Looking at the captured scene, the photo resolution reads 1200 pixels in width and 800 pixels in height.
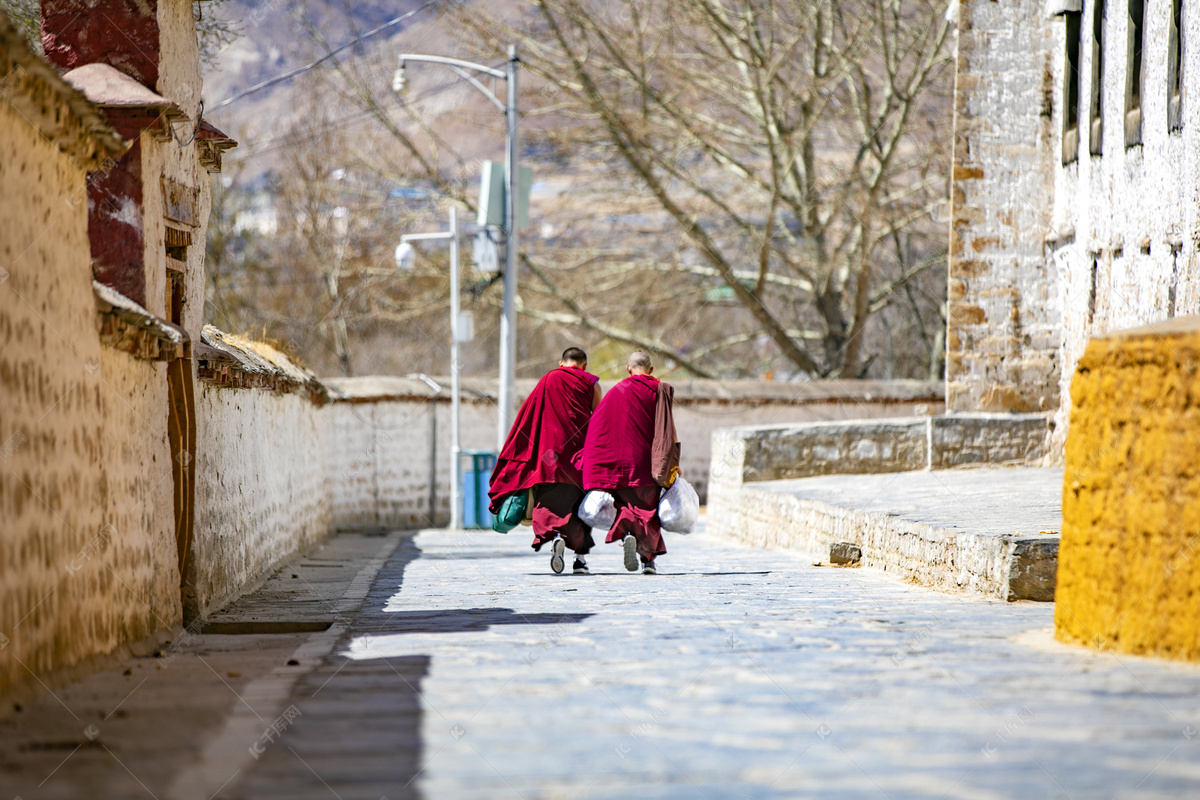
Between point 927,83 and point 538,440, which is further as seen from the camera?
point 927,83

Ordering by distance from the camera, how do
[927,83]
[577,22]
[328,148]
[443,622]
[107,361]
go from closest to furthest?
[107,361] < [443,622] < [577,22] < [927,83] < [328,148]

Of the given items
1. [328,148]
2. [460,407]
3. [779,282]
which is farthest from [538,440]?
[328,148]

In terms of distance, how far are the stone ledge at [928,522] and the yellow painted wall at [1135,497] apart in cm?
161

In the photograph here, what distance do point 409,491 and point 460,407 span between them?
149 cm

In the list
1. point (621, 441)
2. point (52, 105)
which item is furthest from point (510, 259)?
point (52, 105)

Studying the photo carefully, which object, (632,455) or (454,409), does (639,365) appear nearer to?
(632,455)

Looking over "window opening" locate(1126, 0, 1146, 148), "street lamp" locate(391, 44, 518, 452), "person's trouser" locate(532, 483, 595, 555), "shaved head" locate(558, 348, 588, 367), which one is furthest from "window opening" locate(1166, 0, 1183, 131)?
"street lamp" locate(391, 44, 518, 452)

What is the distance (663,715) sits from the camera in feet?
13.3

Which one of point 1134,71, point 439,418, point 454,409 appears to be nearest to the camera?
point 1134,71

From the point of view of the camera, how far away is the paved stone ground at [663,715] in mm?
3309

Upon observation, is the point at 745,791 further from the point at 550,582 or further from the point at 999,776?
the point at 550,582

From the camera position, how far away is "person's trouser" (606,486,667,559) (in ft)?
31.3

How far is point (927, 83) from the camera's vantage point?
2422cm

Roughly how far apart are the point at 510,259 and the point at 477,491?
3225 millimetres
